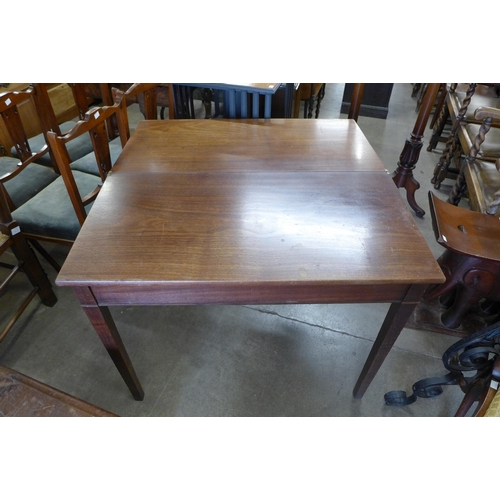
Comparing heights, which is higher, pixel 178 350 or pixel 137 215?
pixel 137 215

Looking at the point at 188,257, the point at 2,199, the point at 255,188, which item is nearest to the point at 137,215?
the point at 188,257

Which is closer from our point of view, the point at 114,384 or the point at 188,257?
the point at 188,257

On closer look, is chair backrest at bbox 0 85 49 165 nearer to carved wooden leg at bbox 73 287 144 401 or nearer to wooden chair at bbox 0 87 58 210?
wooden chair at bbox 0 87 58 210

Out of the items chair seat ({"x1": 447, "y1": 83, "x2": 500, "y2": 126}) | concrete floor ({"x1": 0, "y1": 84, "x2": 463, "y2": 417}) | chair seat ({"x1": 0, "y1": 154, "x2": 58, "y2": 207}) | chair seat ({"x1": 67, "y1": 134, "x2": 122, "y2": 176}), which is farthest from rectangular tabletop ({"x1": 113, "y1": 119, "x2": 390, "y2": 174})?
chair seat ({"x1": 447, "y1": 83, "x2": 500, "y2": 126})

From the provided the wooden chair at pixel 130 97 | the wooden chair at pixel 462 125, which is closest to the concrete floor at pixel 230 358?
the wooden chair at pixel 130 97

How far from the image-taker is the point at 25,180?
5.51 feet

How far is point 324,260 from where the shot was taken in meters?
0.82

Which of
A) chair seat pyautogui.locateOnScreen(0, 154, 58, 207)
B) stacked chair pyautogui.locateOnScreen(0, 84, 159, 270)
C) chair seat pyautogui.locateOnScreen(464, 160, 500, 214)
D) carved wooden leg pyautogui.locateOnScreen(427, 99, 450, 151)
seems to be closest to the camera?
stacked chair pyautogui.locateOnScreen(0, 84, 159, 270)

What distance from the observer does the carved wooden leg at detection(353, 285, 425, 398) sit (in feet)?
2.84

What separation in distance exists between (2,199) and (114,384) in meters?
0.87

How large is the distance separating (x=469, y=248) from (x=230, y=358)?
106 centimetres

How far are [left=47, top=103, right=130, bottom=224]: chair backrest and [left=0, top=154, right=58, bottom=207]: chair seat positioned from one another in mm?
580

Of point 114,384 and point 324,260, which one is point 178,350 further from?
point 324,260

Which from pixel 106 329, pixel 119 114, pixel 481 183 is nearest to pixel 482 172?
pixel 481 183
